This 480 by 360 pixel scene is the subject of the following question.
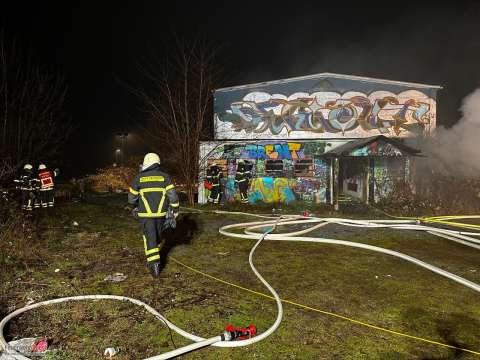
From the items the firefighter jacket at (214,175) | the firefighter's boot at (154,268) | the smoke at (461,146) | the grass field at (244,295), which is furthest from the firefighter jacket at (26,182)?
the smoke at (461,146)

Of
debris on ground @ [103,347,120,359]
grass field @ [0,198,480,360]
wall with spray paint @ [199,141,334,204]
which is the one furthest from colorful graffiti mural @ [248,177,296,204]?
debris on ground @ [103,347,120,359]

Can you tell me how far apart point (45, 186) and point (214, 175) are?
7174 millimetres

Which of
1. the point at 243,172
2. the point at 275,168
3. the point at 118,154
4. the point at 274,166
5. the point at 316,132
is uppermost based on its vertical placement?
the point at 118,154

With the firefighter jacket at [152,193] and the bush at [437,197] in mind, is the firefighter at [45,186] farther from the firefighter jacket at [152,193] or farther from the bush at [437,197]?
the bush at [437,197]

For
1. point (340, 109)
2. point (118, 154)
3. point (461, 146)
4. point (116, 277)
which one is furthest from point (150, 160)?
point (118, 154)

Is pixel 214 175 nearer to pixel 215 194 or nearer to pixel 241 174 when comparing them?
pixel 215 194

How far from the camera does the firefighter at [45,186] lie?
1302 cm

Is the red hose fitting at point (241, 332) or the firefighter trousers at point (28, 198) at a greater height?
the firefighter trousers at point (28, 198)

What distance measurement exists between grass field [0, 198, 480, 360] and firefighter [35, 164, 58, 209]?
5.50m

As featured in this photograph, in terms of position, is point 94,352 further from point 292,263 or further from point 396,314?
point 292,263

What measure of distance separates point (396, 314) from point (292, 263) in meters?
2.42

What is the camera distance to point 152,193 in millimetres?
5348

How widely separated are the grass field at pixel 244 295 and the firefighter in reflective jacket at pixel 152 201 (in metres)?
0.49

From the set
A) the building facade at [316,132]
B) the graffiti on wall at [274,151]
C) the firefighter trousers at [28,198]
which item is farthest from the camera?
the graffiti on wall at [274,151]
